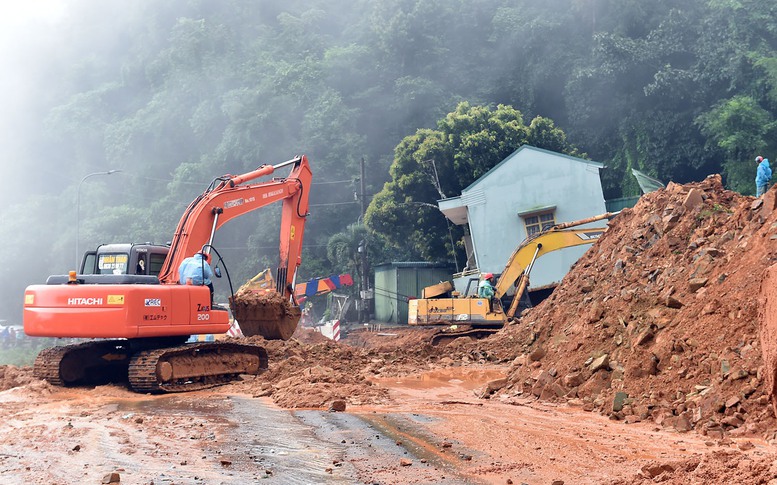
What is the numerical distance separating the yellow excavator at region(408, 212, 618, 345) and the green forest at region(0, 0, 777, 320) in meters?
13.4

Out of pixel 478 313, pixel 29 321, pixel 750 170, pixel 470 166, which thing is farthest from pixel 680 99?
pixel 29 321

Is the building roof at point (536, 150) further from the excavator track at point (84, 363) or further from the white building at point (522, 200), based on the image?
the excavator track at point (84, 363)

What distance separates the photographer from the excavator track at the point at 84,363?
13.2m

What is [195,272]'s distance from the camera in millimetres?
13320

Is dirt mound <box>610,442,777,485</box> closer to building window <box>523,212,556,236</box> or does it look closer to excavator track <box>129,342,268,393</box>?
excavator track <box>129,342,268,393</box>

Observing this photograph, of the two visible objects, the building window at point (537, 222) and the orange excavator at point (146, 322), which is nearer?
the orange excavator at point (146, 322)

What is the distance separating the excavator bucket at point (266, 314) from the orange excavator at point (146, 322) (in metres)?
2.09

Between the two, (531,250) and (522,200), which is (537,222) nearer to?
(522,200)

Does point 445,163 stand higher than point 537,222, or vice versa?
point 445,163

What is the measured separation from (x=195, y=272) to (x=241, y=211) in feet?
8.71

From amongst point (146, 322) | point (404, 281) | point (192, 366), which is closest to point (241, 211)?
point (192, 366)

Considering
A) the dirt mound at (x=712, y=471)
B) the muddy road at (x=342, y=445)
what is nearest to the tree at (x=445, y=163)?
the muddy road at (x=342, y=445)

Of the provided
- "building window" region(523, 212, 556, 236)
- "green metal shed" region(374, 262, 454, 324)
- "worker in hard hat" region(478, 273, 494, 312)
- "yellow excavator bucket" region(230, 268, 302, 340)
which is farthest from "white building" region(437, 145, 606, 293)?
"yellow excavator bucket" region(230, 268, 302, 340)

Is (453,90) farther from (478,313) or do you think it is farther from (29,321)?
(29,321)
